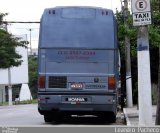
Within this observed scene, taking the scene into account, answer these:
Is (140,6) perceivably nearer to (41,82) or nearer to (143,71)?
(143,71)

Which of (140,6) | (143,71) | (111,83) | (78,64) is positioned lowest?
(111,83)

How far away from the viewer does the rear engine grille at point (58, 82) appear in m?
17.8

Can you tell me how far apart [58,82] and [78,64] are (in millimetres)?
891

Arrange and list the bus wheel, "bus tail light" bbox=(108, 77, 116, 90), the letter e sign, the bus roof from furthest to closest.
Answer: the bus wheel, the bus roof, "bus tail light" bbox=(108, 77, 116, 90), the letter e sign

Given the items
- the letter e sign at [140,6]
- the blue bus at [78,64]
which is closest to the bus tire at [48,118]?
the blue bus at [78,64]

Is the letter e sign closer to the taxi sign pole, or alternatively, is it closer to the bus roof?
the taxi sign pole

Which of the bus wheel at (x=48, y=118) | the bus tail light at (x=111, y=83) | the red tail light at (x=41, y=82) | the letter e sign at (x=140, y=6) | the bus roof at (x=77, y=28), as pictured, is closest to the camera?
the letter e sign at (x=140, y=6)

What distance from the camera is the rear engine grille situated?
1780 cm

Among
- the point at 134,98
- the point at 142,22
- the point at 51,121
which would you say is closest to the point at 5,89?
the point at 134,98

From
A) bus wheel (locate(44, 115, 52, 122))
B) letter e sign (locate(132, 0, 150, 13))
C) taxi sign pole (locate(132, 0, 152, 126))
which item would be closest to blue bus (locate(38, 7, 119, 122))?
bus wheel (locate(44, 115, 52, 122))

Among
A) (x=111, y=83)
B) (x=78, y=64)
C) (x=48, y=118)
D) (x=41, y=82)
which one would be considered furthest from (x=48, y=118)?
(x=111, y=83)

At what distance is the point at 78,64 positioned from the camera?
17.8m

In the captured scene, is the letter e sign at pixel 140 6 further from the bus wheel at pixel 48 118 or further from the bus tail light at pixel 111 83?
the bus wheel at pixel 48 118

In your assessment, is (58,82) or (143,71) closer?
(143,71)
